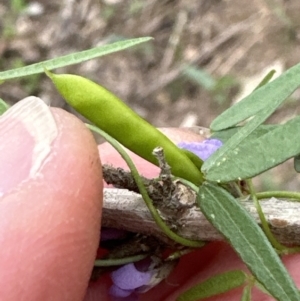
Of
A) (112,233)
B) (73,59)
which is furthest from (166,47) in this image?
(73,59)

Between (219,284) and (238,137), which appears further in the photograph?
(219,284)

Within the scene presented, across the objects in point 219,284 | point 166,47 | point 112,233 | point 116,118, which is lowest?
point 219,284

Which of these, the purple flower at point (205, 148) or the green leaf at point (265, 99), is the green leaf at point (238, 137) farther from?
the purple flower at point (205, 148)

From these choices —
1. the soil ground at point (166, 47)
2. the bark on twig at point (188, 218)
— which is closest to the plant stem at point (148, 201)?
the bark on twig at point (188, 218)

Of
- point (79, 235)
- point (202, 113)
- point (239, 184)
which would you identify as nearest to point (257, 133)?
point (239, 184)

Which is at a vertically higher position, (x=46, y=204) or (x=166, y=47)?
(x=166, y=47)

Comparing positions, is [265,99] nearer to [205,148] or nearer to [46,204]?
[205,148]

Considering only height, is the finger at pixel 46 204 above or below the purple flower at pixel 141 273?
above
